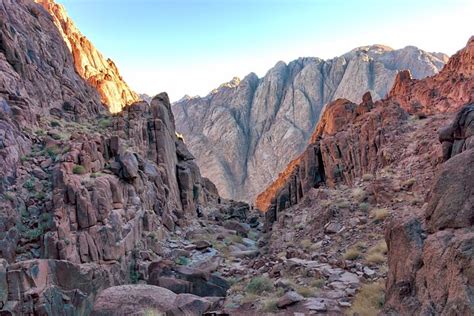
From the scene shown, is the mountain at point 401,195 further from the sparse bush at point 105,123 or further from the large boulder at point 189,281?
the sparse bush at point 105,123

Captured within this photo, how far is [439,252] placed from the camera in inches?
208

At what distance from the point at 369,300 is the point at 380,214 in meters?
7.98

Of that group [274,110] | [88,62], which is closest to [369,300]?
[88,62]

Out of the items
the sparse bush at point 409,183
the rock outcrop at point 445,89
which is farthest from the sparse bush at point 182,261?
the rock outcrop at point 445,89

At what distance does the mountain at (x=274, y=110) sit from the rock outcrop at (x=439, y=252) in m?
80.7

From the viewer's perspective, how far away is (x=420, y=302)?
5496 millimetres

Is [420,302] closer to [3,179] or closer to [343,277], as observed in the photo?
[343,277]

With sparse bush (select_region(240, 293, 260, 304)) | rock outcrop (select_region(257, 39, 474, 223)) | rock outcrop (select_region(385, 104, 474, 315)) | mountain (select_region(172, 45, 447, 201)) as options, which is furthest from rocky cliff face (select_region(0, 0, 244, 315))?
mountain (select_region(172, 45, 447, 201))

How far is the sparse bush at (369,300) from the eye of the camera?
7223 mm

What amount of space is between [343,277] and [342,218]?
24.2ft

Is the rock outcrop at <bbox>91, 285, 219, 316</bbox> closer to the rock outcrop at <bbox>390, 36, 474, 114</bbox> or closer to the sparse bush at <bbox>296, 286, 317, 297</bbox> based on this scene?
the sparse bush at <bbox>296, 286, 317, 297</bbox>

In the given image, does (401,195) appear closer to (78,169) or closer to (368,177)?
(368,177)

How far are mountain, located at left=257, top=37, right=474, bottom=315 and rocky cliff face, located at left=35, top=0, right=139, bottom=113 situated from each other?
2456 centimetres

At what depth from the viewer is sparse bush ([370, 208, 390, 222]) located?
1482cm
